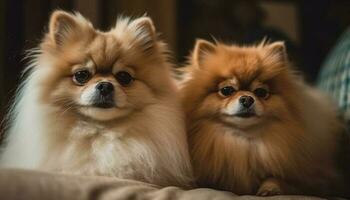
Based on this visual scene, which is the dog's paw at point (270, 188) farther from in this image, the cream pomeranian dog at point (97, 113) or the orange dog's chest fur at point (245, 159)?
the cream pomeranian dog at point (97, 113)

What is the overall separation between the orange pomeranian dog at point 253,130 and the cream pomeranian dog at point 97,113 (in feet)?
0.25

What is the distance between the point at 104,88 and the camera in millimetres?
1182

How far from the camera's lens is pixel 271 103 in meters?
1.33

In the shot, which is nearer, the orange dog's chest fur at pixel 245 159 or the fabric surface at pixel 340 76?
the orange dog's chest fur at pixel 245 159

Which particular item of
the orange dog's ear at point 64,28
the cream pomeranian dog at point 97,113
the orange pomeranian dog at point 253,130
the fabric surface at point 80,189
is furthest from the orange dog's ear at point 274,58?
the orange dog's ear at point 64,28

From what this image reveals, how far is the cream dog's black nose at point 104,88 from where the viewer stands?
1.18 m

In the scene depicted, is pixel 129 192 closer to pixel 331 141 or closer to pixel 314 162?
pixel 314 162

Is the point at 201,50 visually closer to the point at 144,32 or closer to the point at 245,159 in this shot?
the point at 144,32

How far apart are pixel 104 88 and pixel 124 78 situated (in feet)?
0.32

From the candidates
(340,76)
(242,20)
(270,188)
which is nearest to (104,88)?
(270,188)

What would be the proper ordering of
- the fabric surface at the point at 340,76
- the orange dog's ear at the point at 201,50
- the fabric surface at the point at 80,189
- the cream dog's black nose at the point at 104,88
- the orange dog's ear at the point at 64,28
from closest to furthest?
the fabric surface at the point at 80,189 → the cream dog's black nose at the point at 104,88 → the orange dog's ear at the point at 64,28 → the orange dog's ear at the point at 201,50 → the fabric surface at the point at 340,76

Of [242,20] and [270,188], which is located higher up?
[242,20]

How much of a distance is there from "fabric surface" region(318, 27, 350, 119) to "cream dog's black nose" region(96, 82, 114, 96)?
870 millimetres

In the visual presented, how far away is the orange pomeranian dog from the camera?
1304 mm
